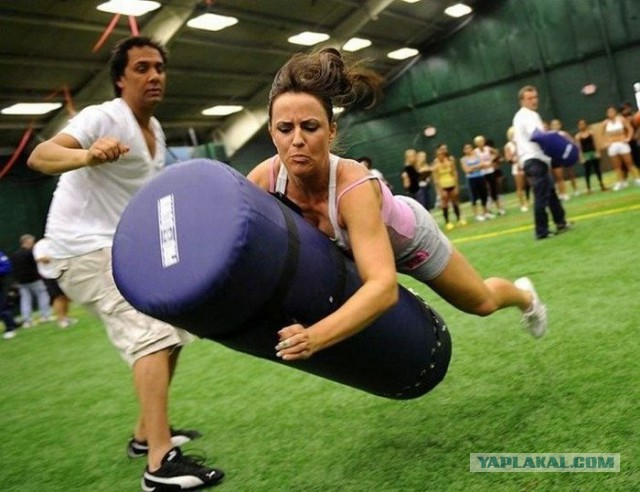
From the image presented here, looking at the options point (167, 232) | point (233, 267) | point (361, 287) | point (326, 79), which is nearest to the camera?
point (233, 267)

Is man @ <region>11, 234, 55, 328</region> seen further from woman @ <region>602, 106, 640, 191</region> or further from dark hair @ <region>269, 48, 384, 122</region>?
woman @ <region>602, 106, 640, 191</region>

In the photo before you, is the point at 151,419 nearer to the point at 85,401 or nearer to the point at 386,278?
the point at 386,278

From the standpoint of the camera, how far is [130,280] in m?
1.70

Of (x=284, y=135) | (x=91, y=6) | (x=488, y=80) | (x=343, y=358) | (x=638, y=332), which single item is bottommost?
(x=638, y=332)

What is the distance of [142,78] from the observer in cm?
253

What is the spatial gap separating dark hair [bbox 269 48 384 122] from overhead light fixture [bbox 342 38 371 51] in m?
14.7

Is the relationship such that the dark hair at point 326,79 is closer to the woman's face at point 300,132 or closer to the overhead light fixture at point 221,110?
the woman's face at point 300,132

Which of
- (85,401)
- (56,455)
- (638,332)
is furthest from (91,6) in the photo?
(638,332)

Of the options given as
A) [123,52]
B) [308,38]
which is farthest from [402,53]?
[123,52]

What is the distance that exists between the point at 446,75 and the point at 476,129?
1894mm

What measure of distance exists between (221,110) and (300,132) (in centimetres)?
1663

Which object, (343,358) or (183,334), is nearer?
(343,358)

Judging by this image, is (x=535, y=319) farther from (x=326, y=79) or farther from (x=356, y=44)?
(x=356, y=44)

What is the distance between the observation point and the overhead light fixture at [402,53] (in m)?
18.7
